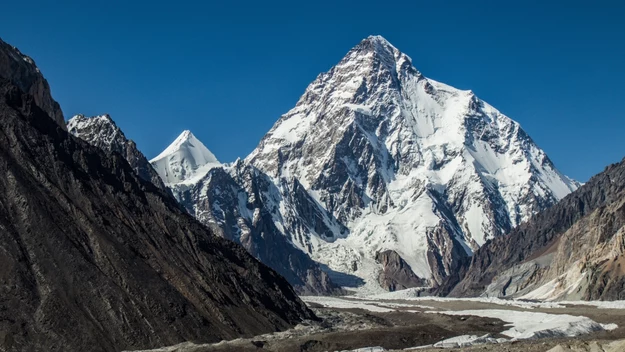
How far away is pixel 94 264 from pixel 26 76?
5700cm

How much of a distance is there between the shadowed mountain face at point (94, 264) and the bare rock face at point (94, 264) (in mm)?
163

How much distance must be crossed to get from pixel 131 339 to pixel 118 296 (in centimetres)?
703

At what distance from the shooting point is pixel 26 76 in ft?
499

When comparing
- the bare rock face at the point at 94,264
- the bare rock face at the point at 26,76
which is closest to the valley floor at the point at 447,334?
the bare rock face at the point at 94,264

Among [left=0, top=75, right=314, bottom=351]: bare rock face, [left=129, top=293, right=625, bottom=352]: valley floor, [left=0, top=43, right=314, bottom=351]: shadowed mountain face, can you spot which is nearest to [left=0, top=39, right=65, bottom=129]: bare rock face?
[left=0, top=43, right=314, bottom=351]: shadowed mountain face

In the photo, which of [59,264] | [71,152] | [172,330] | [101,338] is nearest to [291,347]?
[172,330]

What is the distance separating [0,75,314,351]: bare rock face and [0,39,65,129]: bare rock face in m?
18.4

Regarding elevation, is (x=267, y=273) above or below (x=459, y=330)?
above

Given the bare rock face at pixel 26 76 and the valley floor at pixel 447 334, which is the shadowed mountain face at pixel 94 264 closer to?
the bare rock face at pixel 26 76

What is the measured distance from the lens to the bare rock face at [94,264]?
96562 millimetres

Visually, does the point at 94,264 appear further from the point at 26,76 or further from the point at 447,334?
the point at 26,76

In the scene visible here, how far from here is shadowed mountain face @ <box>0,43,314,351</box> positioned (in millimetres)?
96562

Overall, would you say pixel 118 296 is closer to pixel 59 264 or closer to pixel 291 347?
pixel 59 264

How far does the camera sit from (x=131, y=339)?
98.9 m
